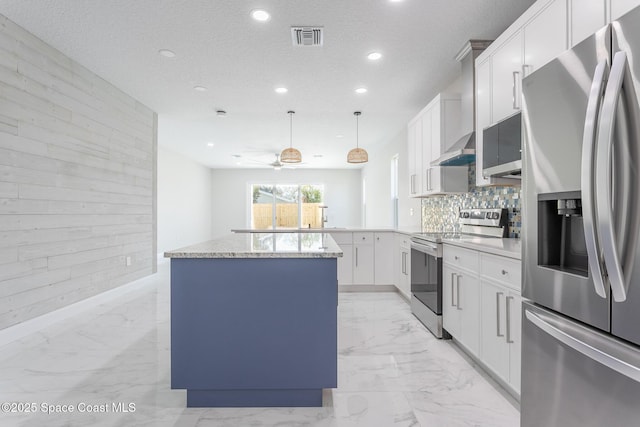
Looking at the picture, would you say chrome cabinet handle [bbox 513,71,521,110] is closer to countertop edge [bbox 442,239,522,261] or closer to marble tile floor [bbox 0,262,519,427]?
countertop edge [bbox 442,239,522,261]

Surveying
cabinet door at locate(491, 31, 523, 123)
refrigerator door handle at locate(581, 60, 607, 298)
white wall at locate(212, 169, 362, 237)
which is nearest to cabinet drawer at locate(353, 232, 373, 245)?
cabinet door at locate(491, 31, 523, 123)

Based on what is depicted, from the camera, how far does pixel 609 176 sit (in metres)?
0.89

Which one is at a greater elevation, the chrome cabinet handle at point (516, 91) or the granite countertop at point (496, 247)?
the chrome cabinet handle at point (516, 91)

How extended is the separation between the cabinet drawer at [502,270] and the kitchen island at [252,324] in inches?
38.5

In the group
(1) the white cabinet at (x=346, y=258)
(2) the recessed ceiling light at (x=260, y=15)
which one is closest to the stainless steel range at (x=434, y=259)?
(1) the white cabinet at (x=346, y=258)

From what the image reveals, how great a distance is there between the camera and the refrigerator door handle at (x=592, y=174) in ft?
3.03

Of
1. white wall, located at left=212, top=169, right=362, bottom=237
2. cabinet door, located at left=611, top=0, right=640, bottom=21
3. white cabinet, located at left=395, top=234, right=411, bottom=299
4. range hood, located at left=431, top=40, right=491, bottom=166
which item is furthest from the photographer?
white wall, located at left=212, top=169, right=362, bottom=237

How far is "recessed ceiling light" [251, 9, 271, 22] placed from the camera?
106 inches

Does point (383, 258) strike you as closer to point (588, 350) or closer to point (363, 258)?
point (363, 258)

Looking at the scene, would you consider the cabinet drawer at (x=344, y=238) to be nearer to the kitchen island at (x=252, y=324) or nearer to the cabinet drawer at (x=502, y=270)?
the cabinet drawer at (x=502, y=270)

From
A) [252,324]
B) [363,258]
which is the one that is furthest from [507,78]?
[363,258]

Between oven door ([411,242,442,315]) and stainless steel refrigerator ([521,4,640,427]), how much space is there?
5.06ft

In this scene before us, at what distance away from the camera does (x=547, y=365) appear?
3.86 ft

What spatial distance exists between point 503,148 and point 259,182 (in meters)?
9.58
